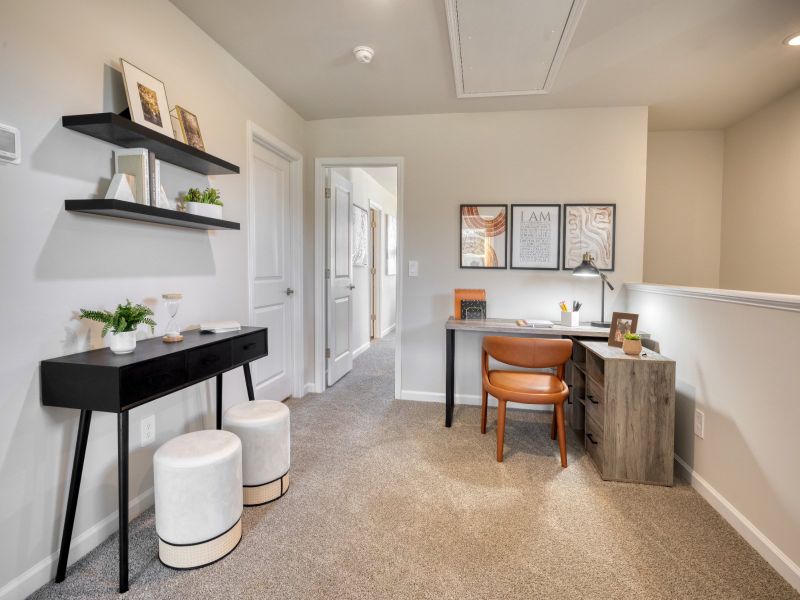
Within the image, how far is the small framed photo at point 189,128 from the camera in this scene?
6.55 ft

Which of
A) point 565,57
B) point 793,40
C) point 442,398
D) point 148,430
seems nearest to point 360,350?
point 442,398

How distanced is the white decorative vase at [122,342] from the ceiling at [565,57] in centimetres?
166

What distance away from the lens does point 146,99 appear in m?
1.74

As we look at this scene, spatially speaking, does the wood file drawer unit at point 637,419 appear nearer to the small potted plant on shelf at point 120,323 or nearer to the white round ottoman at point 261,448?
the white round ottoman at point 261,448

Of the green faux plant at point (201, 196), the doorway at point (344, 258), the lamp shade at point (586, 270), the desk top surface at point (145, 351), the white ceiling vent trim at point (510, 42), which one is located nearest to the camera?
the desk top surface at point (145, 351)

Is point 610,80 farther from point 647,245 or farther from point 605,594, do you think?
point 605,594

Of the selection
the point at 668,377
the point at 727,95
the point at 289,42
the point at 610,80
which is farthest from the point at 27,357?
the point at 727,95

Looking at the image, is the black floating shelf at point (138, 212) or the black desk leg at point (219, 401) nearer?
the black floating shelf at point (138, 212)

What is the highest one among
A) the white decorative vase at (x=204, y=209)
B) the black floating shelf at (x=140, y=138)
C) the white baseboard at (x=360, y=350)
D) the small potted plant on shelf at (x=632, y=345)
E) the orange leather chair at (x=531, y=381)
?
the black floating shelf at (x=140, y=138)

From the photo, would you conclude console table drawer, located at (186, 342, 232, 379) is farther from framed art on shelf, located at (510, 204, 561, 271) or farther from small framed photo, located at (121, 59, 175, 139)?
framed art on shelf, located at (510, 204, 561, 271)

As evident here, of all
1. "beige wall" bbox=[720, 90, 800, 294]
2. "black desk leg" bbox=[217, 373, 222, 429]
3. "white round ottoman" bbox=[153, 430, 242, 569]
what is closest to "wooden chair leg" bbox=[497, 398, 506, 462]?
"white round ottoman" bbox=[153, 430, 242, 569]

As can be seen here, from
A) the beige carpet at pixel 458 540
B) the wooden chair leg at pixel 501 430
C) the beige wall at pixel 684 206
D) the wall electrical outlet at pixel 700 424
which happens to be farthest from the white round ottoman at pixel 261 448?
the beige wall at pixel 684 206

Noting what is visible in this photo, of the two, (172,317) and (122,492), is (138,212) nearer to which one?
(172,317)

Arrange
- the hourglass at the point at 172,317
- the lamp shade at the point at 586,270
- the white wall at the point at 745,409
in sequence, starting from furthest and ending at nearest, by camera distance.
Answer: the lamp shade at the point at 586,270 < the hourglass at the point at 172,317 < the white wall at the point at 745,409
